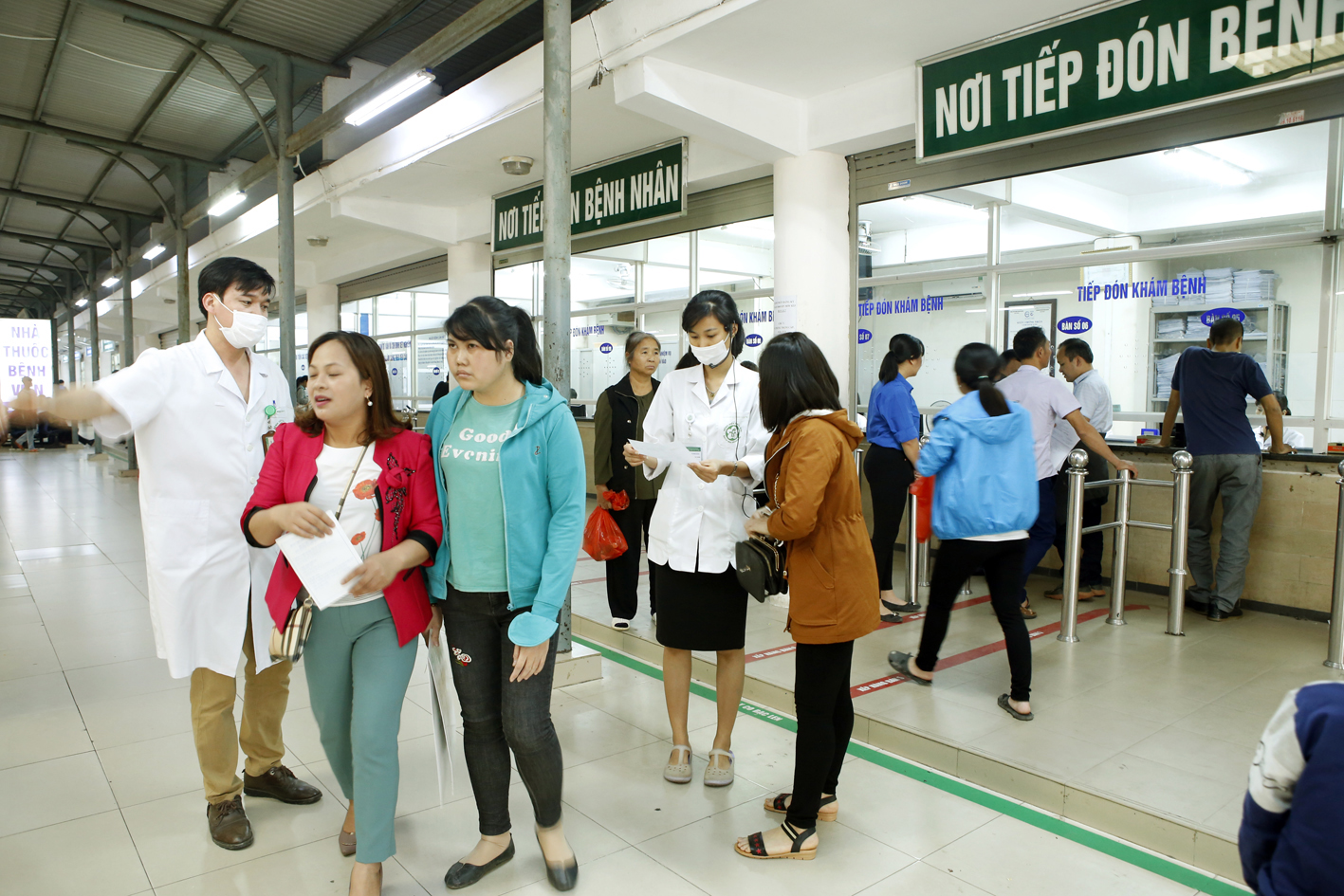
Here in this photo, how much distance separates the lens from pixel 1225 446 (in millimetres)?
4801

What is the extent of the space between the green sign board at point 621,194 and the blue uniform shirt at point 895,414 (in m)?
2.69

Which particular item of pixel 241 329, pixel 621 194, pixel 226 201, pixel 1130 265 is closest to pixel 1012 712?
pixel 241 329

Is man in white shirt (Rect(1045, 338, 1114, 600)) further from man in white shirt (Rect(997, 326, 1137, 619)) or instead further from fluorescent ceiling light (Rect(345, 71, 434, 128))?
fluorescent ceiling light (Rect(345, 71, 434, 128))

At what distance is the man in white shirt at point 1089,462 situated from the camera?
529 cm

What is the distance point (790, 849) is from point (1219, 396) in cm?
396

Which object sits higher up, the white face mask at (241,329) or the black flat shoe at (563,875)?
the white face mask at (241,329)

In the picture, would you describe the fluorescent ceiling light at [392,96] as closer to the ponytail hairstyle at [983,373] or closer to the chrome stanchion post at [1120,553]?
the ponytail hairstyle at [983,373]

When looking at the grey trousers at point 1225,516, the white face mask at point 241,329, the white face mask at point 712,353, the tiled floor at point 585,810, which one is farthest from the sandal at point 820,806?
the grey trousers at point 1225,516

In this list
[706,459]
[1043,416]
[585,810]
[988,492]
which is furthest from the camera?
[1043,416]

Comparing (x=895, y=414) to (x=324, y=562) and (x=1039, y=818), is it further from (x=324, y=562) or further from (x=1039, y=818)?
(x=324, y=562)

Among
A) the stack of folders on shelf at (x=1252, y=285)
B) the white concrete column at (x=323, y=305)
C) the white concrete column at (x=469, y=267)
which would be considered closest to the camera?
the stack of folders on shelf at (x=1252, y=285)

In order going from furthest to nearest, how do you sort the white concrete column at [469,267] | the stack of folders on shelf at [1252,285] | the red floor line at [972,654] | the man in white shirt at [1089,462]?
1. the white concrete column at [469,267]
2. the man in white shirt at [1089,462]
3. the stack of folders on shelf at [1252,285]
4. the red floor line at [972,654]

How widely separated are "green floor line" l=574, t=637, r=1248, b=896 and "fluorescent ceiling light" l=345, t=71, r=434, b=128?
5.34 m

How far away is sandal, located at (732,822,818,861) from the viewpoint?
97.3 inches
